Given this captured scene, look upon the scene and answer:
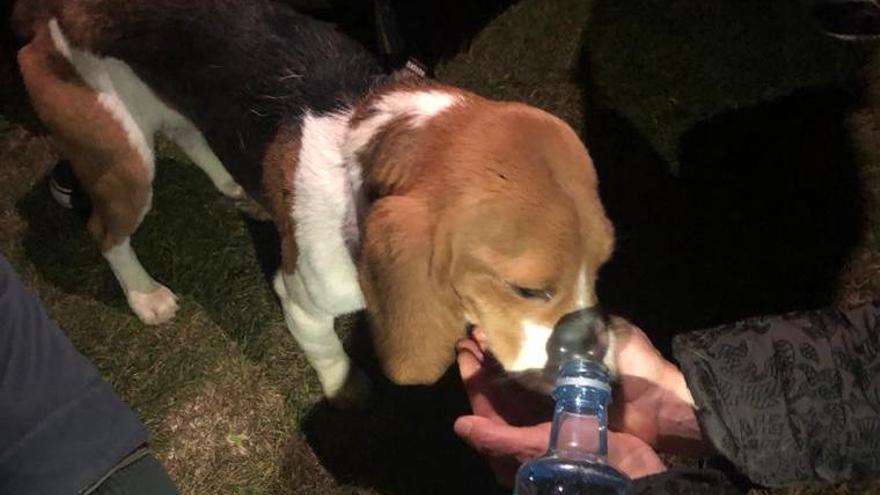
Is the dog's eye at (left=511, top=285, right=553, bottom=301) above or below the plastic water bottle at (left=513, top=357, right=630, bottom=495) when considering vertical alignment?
above

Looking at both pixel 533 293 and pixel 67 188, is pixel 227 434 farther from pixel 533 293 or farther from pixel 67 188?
pixel 533 293

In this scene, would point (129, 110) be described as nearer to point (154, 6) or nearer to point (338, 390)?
point (154, 6)

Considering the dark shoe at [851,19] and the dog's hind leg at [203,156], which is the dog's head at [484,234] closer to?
the dog's hind leg at [203,156]

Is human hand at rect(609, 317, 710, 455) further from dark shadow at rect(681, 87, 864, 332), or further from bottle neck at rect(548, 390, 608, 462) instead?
dark shadow at rect(681, 87, 864, 332)

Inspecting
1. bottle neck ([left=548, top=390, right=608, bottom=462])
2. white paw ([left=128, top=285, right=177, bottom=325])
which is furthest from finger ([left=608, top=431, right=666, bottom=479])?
white paw ([left=128, top=285, right=177, bottom=325])

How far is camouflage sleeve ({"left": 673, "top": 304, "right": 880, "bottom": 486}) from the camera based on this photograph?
76.2 inches

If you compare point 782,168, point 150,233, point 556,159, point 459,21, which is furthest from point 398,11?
point 556,159

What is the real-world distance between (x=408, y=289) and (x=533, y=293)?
0.79 ft

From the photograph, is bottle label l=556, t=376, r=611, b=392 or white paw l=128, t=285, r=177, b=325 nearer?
bottle label l=556, t=376, r=611, b=392

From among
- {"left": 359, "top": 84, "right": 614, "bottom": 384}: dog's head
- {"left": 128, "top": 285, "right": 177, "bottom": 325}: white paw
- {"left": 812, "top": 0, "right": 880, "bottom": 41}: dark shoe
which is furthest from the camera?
{"left": 812, "top": 0, "right": 880, "bottom": 41}: dark shoe

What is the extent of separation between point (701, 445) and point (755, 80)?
167cm

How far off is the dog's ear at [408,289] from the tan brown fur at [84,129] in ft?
3.02

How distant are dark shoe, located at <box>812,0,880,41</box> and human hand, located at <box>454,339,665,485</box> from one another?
2029 millimetres

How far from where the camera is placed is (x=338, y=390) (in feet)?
9.12
